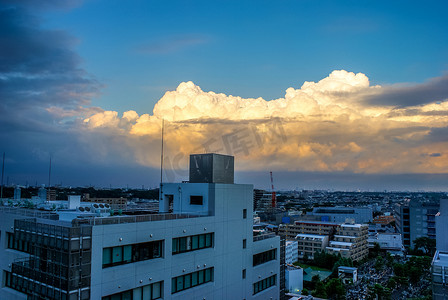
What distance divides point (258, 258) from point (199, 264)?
8413mm

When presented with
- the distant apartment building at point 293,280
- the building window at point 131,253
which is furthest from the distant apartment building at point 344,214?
the building window at point 131,253

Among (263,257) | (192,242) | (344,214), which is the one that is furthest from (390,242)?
(192,242)

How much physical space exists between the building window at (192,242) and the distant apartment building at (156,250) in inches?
2.7

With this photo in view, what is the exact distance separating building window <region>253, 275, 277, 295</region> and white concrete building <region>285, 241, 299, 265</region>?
7024 centimetres

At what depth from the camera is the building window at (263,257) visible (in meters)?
29.8

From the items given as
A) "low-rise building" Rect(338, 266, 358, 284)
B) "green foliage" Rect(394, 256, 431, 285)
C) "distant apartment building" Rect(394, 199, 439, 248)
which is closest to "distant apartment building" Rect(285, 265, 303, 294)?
"low-rise building" Rect(338, 266, 358, 284)

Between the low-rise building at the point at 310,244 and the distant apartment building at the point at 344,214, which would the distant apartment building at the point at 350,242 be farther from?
the distant apartment building at the point at 344,214

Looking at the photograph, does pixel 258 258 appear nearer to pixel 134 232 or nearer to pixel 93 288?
pixel 134 232

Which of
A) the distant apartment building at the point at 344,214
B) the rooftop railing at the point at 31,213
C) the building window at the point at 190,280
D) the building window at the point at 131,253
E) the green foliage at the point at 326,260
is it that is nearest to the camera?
the building window at the point at 131,253

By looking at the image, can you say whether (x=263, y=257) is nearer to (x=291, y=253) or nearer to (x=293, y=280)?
(x=293, y=280)

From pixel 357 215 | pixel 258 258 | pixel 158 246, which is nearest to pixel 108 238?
pixel 158 246

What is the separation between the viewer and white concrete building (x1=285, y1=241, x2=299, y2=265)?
10000 centimetres

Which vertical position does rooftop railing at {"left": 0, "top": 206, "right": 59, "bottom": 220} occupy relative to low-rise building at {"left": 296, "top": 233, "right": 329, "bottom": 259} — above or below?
above

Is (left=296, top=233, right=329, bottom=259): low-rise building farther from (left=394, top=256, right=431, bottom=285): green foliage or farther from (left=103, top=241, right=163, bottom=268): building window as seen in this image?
(left=103, top=241, right=163, bottom=268): building window
